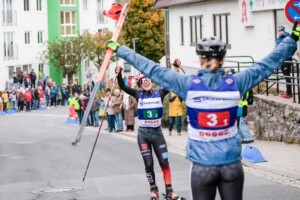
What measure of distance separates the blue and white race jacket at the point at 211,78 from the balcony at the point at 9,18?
57374 millimetres

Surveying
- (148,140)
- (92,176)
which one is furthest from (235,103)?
(92,176)

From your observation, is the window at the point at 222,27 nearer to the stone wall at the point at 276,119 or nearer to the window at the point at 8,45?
the stone wall at the point at 276,119

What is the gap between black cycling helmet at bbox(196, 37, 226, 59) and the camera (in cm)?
630

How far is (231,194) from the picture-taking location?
620 cm

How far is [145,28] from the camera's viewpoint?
215 feet

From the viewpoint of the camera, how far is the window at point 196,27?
38747mm

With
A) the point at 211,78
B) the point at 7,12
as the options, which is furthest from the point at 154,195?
the point at 7,12

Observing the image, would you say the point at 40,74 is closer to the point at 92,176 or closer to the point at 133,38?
the point at 133,38

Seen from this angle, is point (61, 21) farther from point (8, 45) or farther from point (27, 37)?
point (8, 45)

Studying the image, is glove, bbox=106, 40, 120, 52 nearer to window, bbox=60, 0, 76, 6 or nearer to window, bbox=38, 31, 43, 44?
window, bbox=38, 31, 43, 44

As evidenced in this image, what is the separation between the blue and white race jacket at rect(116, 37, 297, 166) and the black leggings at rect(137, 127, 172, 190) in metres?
5.51

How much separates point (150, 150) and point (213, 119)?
5.72 m

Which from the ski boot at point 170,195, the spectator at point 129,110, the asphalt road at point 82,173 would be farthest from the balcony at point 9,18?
the ski boot at point 170,195

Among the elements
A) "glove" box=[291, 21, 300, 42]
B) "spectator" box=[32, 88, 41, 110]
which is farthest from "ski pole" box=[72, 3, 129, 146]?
"spectator" box=[32, 88, 41, 110]
